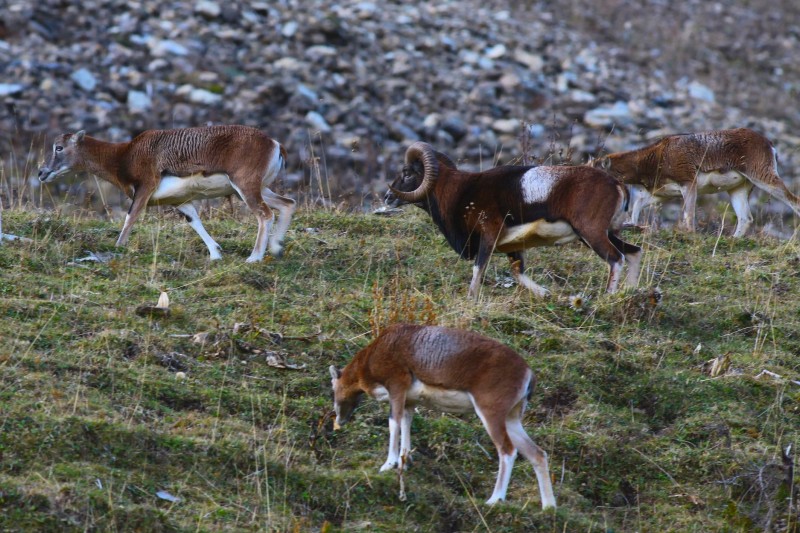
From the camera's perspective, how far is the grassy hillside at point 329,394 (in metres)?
7.68

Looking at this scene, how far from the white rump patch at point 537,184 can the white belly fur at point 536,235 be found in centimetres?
24

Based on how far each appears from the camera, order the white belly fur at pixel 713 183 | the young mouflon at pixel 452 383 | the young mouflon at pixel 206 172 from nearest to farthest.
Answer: the young mouflon at pixel 452 383, the young mouflon at pixel 206 172, the white belly fur at pixel 713 183

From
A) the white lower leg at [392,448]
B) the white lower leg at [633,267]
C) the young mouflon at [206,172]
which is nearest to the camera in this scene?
the white lower leg at [392,448]

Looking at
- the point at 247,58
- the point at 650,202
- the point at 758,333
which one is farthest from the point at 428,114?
the point at 758,333

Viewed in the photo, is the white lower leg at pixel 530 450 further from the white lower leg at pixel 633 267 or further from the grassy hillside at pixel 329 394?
the white lower leg at pixel 633 267

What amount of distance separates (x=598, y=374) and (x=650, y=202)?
5482 millimetres

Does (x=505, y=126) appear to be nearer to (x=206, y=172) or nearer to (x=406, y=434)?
(x=206, y=172)

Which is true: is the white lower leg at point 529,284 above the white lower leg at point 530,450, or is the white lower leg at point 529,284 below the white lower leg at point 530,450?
below

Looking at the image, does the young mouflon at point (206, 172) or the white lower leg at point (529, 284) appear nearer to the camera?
the white lower leg at point (529, 284)

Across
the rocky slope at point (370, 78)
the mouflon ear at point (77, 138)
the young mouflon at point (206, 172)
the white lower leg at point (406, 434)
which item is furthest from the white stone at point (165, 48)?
the white lower leg at point (406, 434)

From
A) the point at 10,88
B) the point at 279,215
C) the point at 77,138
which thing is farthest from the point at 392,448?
the point at 10,88

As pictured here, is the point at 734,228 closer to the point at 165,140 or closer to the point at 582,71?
the point at 165,140

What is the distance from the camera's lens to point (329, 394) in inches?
361

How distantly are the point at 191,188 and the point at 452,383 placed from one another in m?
5.27
